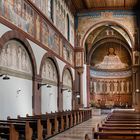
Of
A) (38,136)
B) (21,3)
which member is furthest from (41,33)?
(38,136)

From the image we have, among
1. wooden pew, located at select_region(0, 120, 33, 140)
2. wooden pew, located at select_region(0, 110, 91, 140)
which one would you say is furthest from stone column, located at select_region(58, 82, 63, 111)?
wooden pew, located at select_region(0, 120, 33, 140)

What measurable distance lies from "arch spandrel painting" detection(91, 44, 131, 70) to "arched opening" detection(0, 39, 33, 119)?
25558 millimetres

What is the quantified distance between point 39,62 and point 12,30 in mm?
4942

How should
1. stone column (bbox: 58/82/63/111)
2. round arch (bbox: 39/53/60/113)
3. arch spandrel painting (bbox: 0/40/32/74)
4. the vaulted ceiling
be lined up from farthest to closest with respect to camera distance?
1. the vaulted ceiling
2. stone column (bbox: 58/82/63/111)
3. round arch (bbox: 39/53/60/113)
4. arch spandrel painting (bbox: 0/40/32/74)

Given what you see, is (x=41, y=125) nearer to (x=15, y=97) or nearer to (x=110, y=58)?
(x=15, y=97)

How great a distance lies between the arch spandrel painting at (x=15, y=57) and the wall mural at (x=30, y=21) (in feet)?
3.48

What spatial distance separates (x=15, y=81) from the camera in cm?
Result: 1605

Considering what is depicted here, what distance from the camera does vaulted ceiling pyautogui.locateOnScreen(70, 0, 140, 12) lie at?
32.2 meters

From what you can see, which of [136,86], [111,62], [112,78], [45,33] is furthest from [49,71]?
[112,78]

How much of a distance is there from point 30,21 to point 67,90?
12.2 m

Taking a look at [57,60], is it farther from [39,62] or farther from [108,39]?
[108,39]

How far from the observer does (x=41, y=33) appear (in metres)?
20.8

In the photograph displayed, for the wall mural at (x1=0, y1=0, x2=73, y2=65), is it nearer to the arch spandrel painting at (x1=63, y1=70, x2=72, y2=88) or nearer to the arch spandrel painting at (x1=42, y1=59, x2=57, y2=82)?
the arch spandrel painting at (x1=42, y1=59, x2=57, y2=82)

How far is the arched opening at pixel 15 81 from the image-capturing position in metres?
14.6
